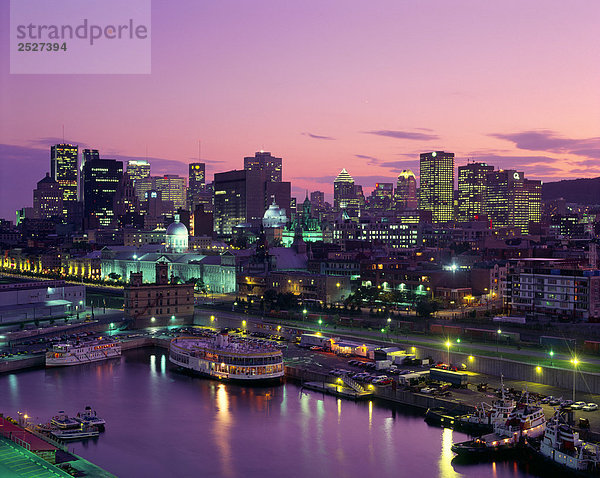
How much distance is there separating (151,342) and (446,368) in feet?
102

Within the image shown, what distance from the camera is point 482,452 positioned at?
42.2 m

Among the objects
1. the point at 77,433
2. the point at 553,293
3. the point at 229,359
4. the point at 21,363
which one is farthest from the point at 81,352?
the point at 553,293

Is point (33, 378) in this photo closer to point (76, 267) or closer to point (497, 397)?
point (497, 397)

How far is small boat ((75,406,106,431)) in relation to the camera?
46578 mm

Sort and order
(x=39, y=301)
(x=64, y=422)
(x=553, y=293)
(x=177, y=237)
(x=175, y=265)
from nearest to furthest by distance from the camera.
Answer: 1. (x=64, y=422)
2. (x=553, y=293)
3. (x=39, y=301)
4. (x=175, y=265)
5. (x=177, y=237)

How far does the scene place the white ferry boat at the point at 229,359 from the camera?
194ft

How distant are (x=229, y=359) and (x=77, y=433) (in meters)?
17.3

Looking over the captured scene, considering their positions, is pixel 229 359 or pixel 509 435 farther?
pixel 229 359

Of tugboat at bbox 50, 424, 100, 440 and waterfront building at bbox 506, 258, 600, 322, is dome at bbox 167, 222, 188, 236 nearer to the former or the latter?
waterfront building at bbox 506, 258, 600, 322

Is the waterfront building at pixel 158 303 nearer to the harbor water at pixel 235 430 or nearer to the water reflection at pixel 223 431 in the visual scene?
the harbor water at pixel 235 430

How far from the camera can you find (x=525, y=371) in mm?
54938

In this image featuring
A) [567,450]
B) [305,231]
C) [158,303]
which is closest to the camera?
[567,450]

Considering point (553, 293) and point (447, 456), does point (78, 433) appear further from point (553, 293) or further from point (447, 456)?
point (553, 293)

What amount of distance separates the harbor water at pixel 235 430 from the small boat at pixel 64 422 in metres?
1.55
